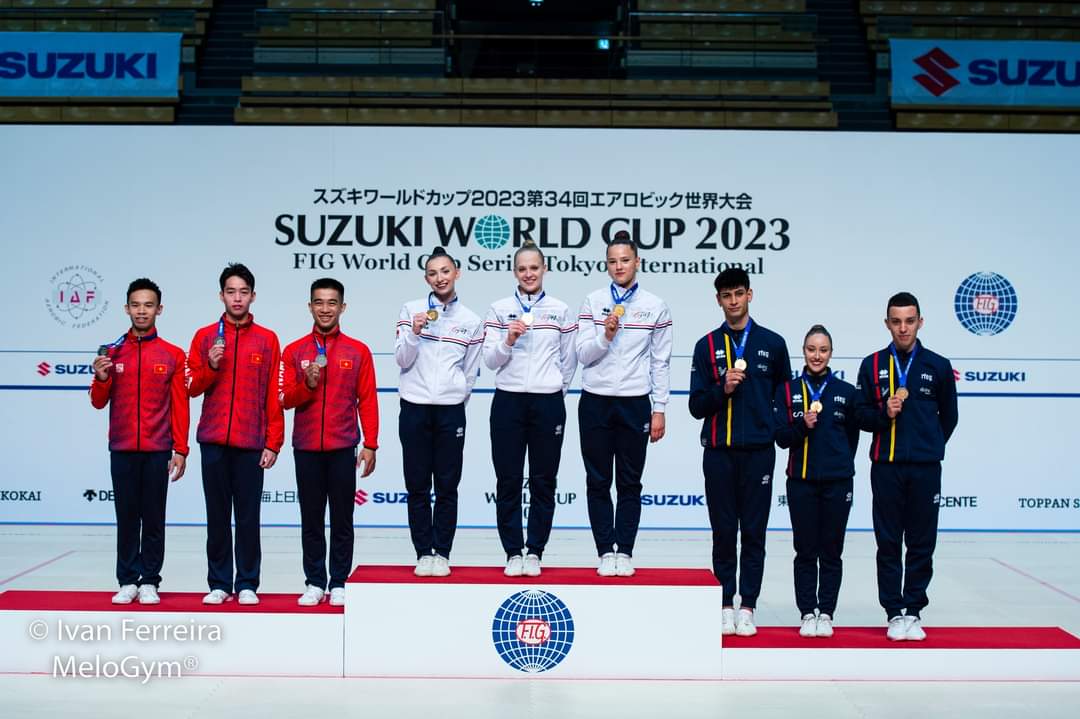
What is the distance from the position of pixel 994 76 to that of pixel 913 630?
5887 mm

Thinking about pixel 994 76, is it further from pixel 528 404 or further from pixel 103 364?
pixel 103 364

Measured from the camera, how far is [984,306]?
8312 mm

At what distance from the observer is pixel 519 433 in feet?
15.7

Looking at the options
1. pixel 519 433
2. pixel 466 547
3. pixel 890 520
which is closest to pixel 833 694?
pixel 890 520

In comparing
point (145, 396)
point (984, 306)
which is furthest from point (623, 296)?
point (984, 306)

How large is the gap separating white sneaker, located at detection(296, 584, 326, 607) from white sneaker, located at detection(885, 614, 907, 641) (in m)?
2.50

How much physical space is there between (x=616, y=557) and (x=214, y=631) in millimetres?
1736

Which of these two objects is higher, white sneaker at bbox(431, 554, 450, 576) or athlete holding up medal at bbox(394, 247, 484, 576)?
athlete holding up medal at bbox(394, 247, 484, 576)

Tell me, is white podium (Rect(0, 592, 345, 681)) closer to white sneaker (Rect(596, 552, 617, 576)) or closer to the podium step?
white sneaker (Rect(596, 552, 617, 576))

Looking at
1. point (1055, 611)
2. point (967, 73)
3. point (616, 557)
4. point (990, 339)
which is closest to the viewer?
point (616, 557)

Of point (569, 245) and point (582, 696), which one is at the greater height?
point (569, 245)

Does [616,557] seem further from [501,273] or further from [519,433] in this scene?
[501,273]

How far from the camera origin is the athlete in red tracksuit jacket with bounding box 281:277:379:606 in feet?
15.7

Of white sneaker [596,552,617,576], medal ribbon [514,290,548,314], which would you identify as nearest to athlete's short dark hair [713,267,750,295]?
medal ribbon [514,290,548,314]
